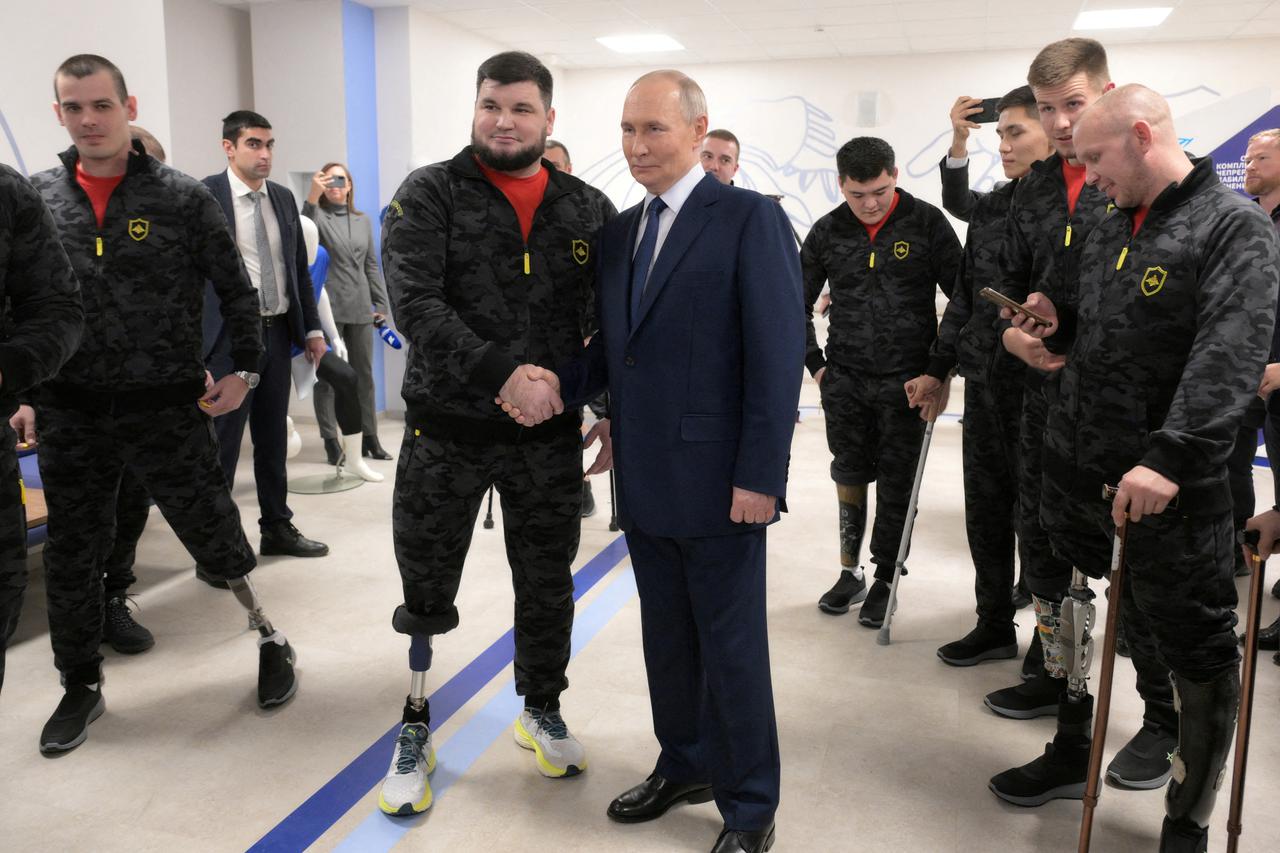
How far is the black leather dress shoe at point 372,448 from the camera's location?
6457 mm

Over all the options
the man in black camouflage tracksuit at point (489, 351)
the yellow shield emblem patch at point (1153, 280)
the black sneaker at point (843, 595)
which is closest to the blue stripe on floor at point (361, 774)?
the man in black camouflage tracksuit at point (489, 351)

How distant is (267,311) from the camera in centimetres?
423

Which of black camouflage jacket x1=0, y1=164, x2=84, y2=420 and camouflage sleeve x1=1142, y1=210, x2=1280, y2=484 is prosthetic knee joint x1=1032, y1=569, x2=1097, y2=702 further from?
black camouflage jacket x1=0, y1=164, x2=84, y2=420

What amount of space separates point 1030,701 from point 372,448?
4.61 m

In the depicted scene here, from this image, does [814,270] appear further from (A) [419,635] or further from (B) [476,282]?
(A) [419,635]

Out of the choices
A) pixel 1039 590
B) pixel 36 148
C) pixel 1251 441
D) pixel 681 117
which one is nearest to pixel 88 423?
pixel 681 117

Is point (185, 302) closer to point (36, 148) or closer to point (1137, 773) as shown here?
point (36, 148)

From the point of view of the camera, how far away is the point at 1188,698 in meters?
2.02

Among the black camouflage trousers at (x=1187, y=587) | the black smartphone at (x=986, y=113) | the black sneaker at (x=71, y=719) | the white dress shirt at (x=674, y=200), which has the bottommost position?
the black sneaker at (x=71, y=719)

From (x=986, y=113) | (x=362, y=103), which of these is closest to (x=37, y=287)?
(x=986, y=113)

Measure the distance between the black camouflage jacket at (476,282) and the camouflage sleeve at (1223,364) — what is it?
131cm

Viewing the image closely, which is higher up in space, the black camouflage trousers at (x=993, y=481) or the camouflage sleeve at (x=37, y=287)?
the camouflage sleeve at (x=37, y=287)

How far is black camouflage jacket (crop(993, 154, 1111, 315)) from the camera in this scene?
2576mm

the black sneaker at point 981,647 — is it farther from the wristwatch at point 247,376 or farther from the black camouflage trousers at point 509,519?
the wristwatch at point 247,376
